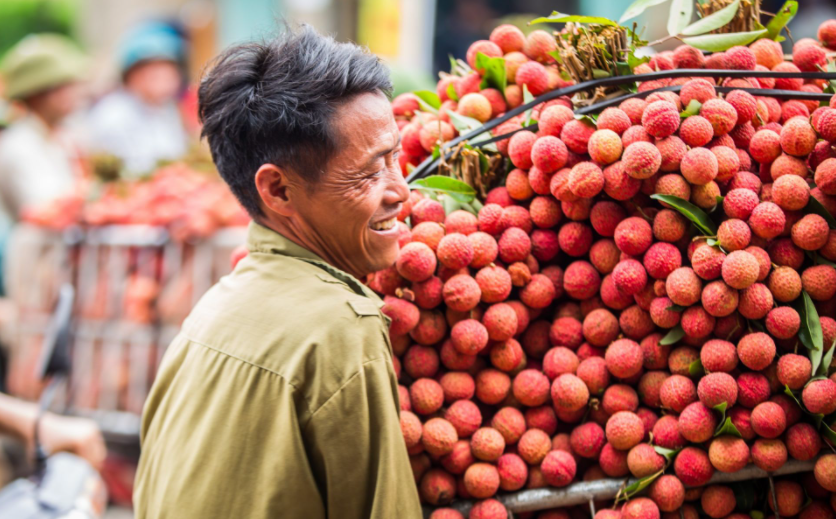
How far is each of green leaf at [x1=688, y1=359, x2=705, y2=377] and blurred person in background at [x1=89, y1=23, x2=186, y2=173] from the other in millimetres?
4363

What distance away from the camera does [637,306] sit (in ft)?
4.02

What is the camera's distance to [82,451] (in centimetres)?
205

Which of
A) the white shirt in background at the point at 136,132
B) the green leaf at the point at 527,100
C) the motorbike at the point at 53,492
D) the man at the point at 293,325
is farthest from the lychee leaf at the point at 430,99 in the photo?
the white shirt in background at the point at 136,132

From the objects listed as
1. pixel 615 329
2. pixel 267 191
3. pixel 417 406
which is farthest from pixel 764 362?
pixel 267 191

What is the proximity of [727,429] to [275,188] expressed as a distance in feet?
2.79

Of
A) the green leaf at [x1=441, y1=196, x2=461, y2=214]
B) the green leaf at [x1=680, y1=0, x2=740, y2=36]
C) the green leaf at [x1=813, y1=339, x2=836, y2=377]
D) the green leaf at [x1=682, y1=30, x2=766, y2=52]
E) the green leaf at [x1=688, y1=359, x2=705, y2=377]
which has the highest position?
the green leaf at [x1=680, y1=0, x2=740, y2=36]

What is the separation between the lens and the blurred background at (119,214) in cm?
298

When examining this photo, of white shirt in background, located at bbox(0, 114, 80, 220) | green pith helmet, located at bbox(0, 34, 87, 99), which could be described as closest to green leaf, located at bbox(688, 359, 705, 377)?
white shirt in background, located at bbox(0, 114, 80, 220)

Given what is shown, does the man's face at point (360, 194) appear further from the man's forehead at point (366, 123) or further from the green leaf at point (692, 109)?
the green leaf at point (692, 109)

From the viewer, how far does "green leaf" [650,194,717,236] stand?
3.73ft

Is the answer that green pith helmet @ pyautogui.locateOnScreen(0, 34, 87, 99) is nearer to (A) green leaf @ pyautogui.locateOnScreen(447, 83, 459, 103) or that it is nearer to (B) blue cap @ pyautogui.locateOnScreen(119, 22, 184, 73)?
(B) blue cap @ pyautogui.locateOnScreen(119, 22, 184, 73)

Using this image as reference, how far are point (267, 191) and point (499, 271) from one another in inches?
17.7

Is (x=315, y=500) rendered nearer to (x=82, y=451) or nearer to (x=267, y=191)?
(x=267, y=191)

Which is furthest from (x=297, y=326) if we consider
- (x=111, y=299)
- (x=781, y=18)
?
(x=111, y=299)
